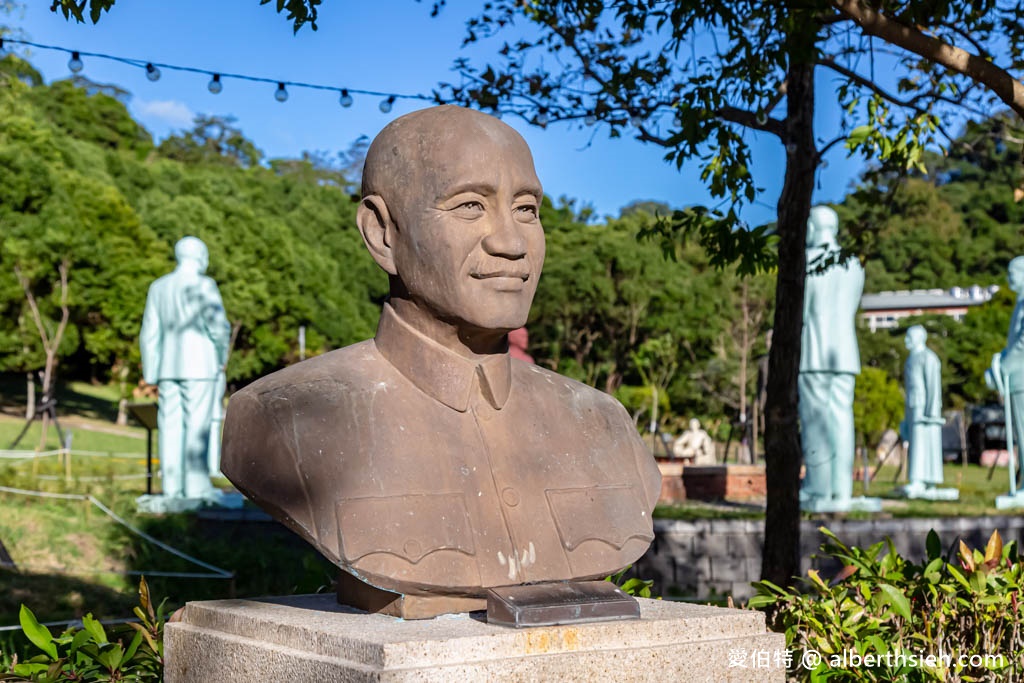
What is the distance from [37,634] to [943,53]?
393 cm

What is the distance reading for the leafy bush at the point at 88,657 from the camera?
4.00 metres

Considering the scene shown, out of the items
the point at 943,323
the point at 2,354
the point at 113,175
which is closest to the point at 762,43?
the point at 2,354

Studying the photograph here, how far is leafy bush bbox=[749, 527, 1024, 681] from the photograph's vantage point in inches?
169

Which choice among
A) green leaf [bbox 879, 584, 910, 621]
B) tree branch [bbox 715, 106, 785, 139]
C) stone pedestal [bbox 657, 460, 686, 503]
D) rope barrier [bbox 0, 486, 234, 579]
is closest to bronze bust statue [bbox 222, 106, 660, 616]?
green leaf [bbox 879, 584, 910, 621]

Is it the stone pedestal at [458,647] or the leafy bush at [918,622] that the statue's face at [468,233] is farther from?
the leafy bush at [918,622]

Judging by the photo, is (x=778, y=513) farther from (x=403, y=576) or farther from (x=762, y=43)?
(x=403, y=576)

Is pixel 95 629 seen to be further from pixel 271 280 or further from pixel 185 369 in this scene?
pixel 271 280

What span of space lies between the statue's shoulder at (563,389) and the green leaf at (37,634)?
5.85 ft

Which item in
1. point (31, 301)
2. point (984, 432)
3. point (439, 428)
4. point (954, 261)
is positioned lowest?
point (439, 428)

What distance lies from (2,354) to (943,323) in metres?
27.9

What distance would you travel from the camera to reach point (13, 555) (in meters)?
9.59

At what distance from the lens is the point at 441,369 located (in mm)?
3688

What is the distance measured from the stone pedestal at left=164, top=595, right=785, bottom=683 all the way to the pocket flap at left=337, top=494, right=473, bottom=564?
0.20m

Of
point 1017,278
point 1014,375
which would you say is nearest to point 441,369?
point 1014,375
